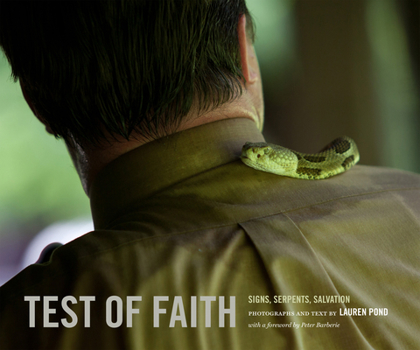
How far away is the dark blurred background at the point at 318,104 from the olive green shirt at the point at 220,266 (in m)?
2.24

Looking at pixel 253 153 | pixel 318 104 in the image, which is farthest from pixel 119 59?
pixel 318 104

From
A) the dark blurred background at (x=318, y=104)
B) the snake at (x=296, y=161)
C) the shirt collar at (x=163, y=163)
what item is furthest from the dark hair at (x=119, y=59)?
the dark blurred background at (x=318, y=104)

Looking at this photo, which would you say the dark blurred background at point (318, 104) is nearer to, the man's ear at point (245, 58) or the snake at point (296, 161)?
the snake at point (296, 161)

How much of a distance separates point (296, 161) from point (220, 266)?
0.45 metres

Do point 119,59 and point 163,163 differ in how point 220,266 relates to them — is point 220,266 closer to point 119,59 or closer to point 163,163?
point 163,163

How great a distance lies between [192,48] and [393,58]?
268 cm

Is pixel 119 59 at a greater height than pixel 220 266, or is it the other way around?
pixel 119 59

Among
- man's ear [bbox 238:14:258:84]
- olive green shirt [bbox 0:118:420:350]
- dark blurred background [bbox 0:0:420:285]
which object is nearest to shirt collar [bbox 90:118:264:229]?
olive green shirt [bbox 0:118:420:350]

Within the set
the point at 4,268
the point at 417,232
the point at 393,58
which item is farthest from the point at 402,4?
the point at 4,268

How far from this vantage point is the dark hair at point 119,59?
68cm

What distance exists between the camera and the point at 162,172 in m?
0.76

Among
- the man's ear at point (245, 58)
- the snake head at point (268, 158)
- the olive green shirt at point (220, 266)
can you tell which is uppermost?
the man's ear at point (245, 58)

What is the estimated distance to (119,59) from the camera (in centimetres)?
69

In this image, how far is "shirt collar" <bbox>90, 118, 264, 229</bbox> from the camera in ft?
2.51
